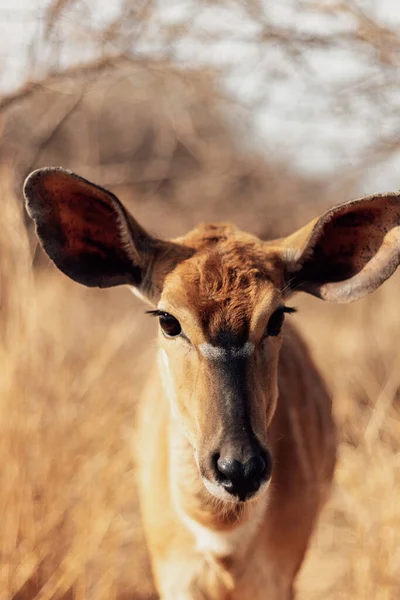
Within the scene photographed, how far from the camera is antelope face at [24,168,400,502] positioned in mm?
3490

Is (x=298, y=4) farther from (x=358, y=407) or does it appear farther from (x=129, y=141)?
(x=129, y=141)

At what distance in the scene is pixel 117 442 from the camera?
20.4ft

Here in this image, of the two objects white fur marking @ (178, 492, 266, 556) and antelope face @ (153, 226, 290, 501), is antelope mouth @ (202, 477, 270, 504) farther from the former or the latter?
white fur marking @ (178, 492, 266, 556)

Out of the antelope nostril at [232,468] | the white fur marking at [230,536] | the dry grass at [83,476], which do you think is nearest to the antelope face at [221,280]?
the antelope nostril at [232,468]

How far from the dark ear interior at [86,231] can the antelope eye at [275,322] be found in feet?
2.37

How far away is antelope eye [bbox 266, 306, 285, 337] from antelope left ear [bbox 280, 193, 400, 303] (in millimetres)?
289

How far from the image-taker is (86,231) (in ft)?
14.0

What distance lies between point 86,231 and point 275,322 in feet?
3.36

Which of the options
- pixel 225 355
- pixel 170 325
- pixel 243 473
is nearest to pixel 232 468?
pixel 243 473

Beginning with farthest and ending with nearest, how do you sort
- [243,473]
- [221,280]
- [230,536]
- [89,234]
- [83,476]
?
1. [83,476]
2. [89,234]
3. [230,536]
4. [221,280]
5. [243,473]

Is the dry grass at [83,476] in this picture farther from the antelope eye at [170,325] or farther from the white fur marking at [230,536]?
the antelope eye at [170,325]

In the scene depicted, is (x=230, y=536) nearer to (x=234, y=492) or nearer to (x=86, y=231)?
(x=234, y=492)

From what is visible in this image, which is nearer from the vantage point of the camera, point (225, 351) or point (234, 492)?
point (234, 492)

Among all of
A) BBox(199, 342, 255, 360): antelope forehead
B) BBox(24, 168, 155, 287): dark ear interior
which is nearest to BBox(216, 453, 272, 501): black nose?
BBox(199, 342, 255, 360): antelope forehead
